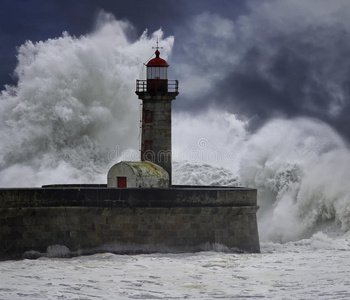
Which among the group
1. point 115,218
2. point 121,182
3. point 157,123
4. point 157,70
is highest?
point 157,70

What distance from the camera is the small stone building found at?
16.0 meters

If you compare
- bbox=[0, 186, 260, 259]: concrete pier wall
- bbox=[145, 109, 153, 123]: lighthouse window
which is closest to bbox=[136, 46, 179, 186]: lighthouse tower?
bbox=[145, 109, 153, 123]: lighthouse window

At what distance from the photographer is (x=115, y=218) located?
14.1 metres

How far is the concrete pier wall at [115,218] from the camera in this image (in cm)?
1380

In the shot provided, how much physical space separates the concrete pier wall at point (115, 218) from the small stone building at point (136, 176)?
1813 mm

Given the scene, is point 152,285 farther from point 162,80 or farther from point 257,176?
point 257,176

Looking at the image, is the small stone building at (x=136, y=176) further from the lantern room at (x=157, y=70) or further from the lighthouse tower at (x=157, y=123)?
the lantern room at (x=157, y=70)

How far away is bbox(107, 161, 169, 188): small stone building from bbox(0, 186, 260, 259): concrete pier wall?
5.95ft

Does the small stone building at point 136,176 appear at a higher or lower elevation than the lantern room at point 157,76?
lower

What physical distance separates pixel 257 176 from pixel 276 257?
8.70 metres

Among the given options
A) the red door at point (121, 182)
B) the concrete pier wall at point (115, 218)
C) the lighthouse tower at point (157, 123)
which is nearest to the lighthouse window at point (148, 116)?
the lighthouse tower at point (157, 123)

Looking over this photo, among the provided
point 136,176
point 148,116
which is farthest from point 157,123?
point 136,176

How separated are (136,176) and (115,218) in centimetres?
202

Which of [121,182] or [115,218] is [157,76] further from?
[115,218]
